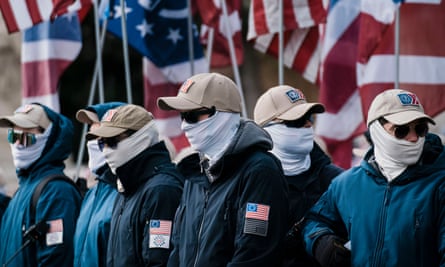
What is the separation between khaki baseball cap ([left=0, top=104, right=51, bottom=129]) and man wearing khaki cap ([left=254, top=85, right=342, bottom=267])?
191 centimetres

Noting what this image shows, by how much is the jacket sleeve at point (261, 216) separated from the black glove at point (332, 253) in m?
0.23

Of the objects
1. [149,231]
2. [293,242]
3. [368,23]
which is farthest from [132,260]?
[368,23]

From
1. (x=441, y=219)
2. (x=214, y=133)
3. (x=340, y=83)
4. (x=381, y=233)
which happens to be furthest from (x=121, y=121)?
(x=340, y=83)

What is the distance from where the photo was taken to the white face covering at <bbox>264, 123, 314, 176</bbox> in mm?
6492

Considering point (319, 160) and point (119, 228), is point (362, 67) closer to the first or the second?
point (319, 160)

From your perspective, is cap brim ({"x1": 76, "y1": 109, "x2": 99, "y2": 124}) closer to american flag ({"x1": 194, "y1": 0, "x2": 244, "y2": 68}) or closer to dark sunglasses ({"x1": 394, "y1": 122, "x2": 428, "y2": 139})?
dark sunglasses ({"x1": 394, "y1": 122, "x2": 428, "y2": 139})

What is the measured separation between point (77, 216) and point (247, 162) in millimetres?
2259

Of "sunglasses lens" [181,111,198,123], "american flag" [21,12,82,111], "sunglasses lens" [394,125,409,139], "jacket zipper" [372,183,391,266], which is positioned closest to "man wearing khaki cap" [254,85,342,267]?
"sunglasses lens" [181,111,198,123]

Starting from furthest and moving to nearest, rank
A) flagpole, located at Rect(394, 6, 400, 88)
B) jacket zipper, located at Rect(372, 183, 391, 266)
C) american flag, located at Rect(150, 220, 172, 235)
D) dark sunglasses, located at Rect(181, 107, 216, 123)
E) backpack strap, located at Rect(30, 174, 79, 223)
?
flagpole, located at Rect(394, 6, 400, 88) < backpack strap, located at Rect(30, 174, 79, 223) < american flag, located at Rect(150, 220, 172, 235) < dark sunglasses, located at Rect(181, 107, 216, 123) < jacket zipper, located at Rect(372, 183, 391, 266)

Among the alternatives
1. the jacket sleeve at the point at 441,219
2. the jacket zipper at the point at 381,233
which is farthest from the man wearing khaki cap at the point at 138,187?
the jacket sleeve at the point at 441,219

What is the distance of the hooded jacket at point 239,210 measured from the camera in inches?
214

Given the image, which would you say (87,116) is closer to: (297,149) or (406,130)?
(297,149)

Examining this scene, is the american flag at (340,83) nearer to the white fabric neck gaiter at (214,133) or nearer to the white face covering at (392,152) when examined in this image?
the white fabric neck gaiter at (214,133)

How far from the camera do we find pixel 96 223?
6.77m
